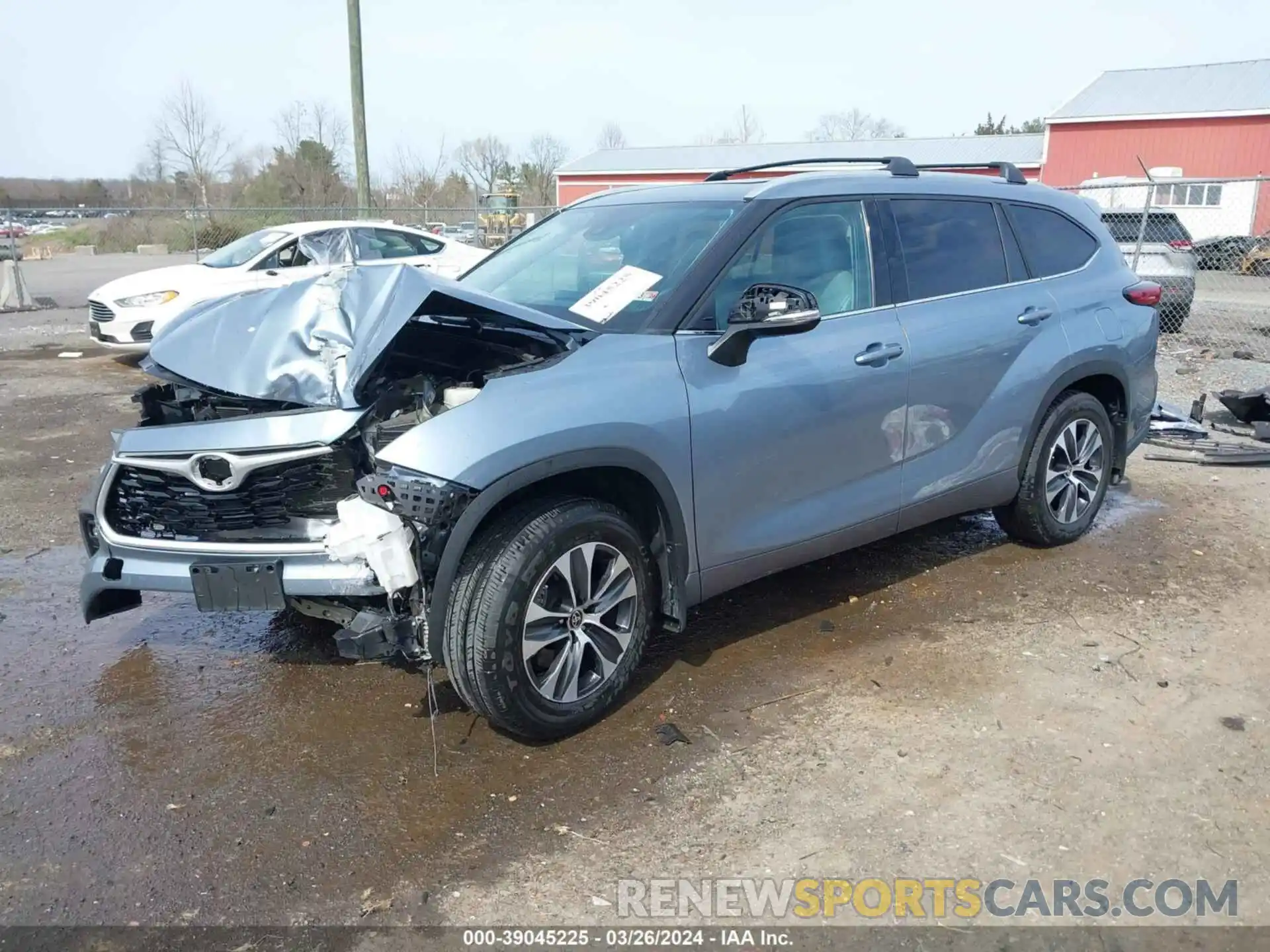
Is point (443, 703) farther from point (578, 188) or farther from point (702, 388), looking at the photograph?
point (578, 188)

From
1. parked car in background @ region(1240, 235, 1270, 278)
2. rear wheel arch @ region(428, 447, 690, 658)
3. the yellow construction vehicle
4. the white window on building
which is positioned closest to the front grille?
rear wheel arch @ region(428, 447, 690, 658)

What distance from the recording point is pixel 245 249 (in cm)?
1185

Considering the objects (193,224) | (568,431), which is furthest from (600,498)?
(193,224)

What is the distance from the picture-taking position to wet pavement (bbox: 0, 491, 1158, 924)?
2748 millimetres

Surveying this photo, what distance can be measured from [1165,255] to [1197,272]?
1446 mm

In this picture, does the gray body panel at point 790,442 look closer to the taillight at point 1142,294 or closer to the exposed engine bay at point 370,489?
the exposed engine bay at point 370,489

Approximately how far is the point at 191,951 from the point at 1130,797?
9.10 feet

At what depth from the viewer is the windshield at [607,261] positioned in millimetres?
3719

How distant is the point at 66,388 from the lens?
389 inches

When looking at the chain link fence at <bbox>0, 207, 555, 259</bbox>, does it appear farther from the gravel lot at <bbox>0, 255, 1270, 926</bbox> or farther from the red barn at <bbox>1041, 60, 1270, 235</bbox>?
the red barn at <bbox>1041, 60, 1270, 235</bbox>

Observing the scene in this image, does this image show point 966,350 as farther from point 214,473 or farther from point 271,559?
point 214,473

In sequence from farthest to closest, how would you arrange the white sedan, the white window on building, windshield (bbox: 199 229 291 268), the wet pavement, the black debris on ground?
the white window on building
windshield (bbox: 199 229 291 268)
the white sedan
the black debris on ground
the wet pavement

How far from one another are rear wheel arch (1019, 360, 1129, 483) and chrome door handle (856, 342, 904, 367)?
115cm

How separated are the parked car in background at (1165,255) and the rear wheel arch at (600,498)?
11.6 metres
